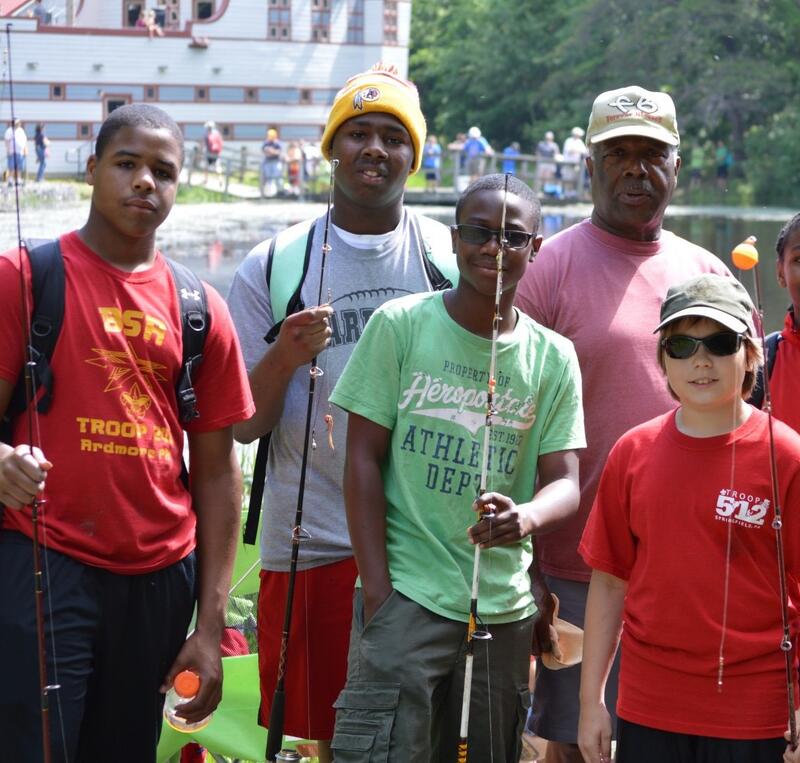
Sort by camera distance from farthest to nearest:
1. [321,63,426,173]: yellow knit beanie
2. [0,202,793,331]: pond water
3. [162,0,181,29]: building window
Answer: [162,0,181,29]: building window, [0,202,793,331]: pond water, [321,63,426,173]: yellow knit beanie

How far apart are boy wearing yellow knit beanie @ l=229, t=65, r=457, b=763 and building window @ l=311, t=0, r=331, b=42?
46717 mm

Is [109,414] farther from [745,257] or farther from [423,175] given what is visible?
[423,175]

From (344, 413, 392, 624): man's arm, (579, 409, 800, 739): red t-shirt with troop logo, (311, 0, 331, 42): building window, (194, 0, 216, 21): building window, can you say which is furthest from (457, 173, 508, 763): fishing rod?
(311, 0, 331, 42): building window

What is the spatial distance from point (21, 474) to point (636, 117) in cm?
219

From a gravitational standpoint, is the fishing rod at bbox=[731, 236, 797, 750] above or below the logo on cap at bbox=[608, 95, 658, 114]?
below

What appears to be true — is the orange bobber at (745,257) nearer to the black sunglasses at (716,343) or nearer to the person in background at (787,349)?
the black sunglasses at (716,343)

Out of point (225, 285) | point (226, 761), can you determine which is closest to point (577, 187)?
point (225, 285)

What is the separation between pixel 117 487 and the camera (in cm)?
330

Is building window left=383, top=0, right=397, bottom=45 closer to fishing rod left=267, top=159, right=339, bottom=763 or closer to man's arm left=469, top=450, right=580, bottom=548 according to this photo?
fishing rod left=267, top=159, right=339, bottom=763

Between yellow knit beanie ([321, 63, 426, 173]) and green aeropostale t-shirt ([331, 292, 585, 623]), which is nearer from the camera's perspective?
green aeropostale t-shirt ([331, 292, 585, 623])

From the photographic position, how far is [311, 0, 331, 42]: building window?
50062 millimetres

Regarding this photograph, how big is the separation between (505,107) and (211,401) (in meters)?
64.0

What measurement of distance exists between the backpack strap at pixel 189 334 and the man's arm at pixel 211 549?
16 cm

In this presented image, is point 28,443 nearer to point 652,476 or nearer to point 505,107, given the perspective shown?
point 652,476
